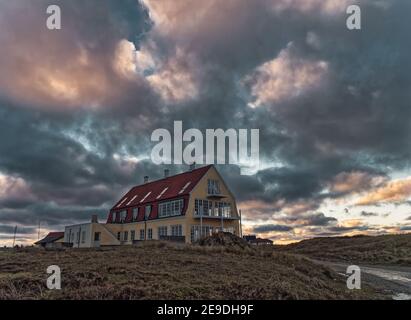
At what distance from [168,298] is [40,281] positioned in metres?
Result: 4.17

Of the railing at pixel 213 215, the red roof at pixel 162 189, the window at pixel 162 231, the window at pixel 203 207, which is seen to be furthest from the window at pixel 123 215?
the railing at pixel 213 215

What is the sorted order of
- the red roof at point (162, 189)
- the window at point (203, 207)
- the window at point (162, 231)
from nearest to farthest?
1. the window at point (203, 207)
2. the window at point (162, 231)
3. the red roof at point (162, 189)

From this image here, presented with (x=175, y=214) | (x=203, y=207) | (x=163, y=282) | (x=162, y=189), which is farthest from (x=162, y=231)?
(x=163, y=282)

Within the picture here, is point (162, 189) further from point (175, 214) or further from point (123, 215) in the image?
point (123, 215)

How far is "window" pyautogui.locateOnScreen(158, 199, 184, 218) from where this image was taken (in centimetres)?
3991

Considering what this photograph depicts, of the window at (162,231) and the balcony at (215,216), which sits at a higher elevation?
the balcony at (215,216)

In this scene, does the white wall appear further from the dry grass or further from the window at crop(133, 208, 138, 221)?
the dry grass

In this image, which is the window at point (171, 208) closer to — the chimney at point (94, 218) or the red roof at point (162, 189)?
the red roof at point (162, 189)

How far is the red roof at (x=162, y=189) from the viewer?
4134 centimetres

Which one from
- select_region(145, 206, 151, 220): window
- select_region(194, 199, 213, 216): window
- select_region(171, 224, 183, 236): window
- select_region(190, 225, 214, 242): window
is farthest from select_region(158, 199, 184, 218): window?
select_region(190, 225, 214, 242): window

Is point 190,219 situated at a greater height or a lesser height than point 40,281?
greater
